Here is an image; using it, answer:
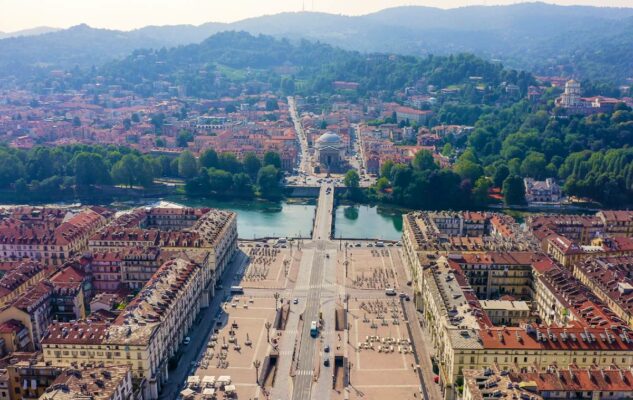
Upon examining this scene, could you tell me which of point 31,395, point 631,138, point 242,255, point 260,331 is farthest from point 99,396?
point 631,138

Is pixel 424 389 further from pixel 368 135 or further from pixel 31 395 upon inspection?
pixel 368 135

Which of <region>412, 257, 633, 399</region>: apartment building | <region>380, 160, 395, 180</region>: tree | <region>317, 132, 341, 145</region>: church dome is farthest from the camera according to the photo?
<region>317, 132, 341, 145</region>: church dome

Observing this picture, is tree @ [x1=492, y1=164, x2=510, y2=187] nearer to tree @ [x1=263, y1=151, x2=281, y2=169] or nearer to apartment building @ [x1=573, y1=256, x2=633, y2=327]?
tree @ [x1=263, y1=151, x2=281, y2=169]

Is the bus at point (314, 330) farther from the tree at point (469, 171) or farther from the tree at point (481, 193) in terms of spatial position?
the tree at point (469, 171)

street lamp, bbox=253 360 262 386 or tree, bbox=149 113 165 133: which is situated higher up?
tree, bbox=149 113 165 133

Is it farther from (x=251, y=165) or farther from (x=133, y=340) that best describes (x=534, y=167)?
(x=133, y=340)

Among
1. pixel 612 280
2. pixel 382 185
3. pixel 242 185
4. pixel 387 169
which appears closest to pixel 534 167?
pixel 387 169

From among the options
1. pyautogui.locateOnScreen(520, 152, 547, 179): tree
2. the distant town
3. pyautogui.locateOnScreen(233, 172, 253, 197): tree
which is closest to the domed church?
the distant town
